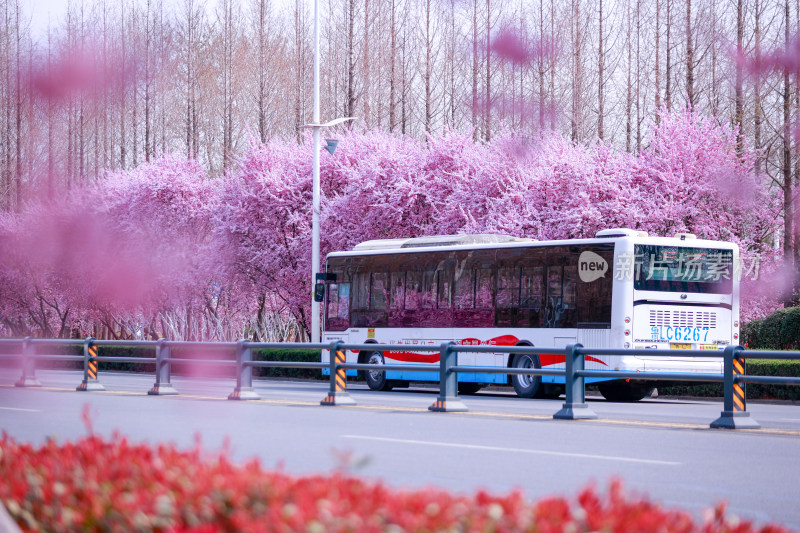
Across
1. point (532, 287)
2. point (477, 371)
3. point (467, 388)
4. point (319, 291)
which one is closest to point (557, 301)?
point (532, 287)

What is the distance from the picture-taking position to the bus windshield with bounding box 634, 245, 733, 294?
2347 cm

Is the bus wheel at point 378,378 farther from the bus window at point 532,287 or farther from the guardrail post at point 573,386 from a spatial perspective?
the guardrail post at point 573,386

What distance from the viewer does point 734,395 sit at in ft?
47.4

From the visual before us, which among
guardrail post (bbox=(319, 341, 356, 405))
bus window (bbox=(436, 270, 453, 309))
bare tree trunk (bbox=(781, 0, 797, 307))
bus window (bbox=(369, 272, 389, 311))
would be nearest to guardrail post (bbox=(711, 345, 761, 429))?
guardrail post (bbox=(319, 341, 356, 405))

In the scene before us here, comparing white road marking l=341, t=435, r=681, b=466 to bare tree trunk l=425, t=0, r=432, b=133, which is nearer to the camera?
white road marking l=341, t=435, r=681, b=466

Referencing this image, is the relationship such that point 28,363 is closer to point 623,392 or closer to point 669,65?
point 623,392

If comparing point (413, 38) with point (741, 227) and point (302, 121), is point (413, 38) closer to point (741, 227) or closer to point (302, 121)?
point (302, 121)

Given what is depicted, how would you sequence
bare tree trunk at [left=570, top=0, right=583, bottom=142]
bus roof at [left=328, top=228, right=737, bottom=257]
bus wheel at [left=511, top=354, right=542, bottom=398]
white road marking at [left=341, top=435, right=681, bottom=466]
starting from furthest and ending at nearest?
1. bare tree trunk at [left=570, top=0, right=583, bottom=142]
2. bus wheel at [left=511, top=354, right=542, bottom=398]
3. bus roof at [left=328, top=228, right=737, bottom=257]
4. white road marking at [left=341, top=435, right=681, bottom=466]

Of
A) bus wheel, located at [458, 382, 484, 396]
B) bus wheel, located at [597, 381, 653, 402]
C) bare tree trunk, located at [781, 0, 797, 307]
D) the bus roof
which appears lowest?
bus wheel, located at [458, 382, 484, 396]

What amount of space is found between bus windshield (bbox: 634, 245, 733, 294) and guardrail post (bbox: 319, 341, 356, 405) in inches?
284

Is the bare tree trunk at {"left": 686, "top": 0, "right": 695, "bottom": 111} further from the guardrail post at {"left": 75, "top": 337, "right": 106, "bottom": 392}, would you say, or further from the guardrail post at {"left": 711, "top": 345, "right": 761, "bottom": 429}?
the guardrail post at {"left": 711, "top": 345, "right": 761, "bottom": 429}

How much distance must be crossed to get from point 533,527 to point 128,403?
15.6m

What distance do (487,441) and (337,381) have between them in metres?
6.76

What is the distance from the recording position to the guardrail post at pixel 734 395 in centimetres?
1433
